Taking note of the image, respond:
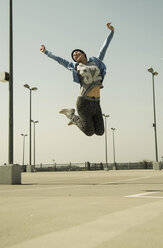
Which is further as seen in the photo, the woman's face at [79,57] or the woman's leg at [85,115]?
the woman's face at [79,57]

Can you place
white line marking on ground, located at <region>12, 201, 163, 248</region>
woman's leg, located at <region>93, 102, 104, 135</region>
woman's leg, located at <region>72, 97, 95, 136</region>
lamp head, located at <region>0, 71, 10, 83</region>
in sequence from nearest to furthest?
white line marking on ground, located at <region>12, 201, 163, 248</region>, woman's leg, located at <region>72, 97, 95, 136</region>, woman's leg, located at <region>93, 102, 104, 135</region>, lamp head, located at <region>0, 71, 10, 83</region>

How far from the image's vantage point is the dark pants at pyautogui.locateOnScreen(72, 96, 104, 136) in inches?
284

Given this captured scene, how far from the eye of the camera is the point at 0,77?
11.8 meters

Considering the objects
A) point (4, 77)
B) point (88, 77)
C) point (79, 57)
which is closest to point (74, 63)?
point (79, 57)

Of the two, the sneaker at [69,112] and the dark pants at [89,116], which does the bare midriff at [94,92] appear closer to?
the dark pants at [89,116]

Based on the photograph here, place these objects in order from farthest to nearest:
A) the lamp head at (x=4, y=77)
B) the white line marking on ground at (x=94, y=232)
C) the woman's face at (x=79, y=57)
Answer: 1. the lamp head at (x=4, y=77)
2. the woman's face at (x=79, y=57)
3. the white line marking on ground at (x=94, y=232)

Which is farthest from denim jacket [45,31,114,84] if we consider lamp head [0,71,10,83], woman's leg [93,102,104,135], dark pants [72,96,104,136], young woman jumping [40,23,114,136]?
lamp head [0,71,10,83]

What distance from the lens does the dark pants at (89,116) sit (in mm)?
7215

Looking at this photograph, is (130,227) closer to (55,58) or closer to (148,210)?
(148,210)

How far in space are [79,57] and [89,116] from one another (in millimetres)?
1650

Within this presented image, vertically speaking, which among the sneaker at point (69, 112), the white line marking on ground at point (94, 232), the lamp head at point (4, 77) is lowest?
the white line marking on ground at point (94, 232)

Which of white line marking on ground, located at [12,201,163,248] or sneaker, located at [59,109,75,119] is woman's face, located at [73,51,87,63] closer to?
sneaker, located at [59,109,75,119]

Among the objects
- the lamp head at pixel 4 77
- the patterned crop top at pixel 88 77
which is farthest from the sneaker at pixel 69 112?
the lamp head at pixel 4 77

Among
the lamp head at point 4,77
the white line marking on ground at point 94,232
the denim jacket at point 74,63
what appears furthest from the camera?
the lamp head at point 4,77
